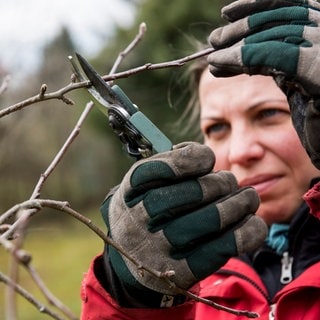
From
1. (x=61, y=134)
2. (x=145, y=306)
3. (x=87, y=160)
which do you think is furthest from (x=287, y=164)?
(x=87, y=160)

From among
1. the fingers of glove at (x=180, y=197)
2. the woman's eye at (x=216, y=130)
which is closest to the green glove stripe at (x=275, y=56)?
the fingers of glove at (x=180, y=197)

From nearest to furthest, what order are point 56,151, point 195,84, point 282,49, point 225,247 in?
point 282,49, point 225,247, point 195,84, point 56,151

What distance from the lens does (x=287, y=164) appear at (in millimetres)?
2023

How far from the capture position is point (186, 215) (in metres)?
1.38

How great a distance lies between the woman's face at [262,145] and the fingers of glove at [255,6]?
0.66 m

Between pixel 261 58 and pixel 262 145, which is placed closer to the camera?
pixel 261 58

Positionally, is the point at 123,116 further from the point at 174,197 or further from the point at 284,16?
the point at 284,16

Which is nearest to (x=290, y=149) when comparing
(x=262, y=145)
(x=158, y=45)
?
(x=262, y=145)

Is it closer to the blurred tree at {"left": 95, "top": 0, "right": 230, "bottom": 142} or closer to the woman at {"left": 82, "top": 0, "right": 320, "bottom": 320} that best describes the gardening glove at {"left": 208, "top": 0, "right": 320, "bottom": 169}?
the woman at {"left": 82, "top": 0, "right": 320, "bottom": 320}

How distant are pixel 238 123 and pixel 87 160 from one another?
2028 cm

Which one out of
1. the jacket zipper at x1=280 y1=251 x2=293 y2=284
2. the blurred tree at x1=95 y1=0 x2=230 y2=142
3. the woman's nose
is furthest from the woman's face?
the blurred tree at x1=95 y1=0 x2=230 y2=142

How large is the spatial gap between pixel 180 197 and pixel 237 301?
0.66m

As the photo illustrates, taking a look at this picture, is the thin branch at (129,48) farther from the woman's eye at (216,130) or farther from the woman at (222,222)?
the woman's eye at (216,130)

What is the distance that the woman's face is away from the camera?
2.02 metres
